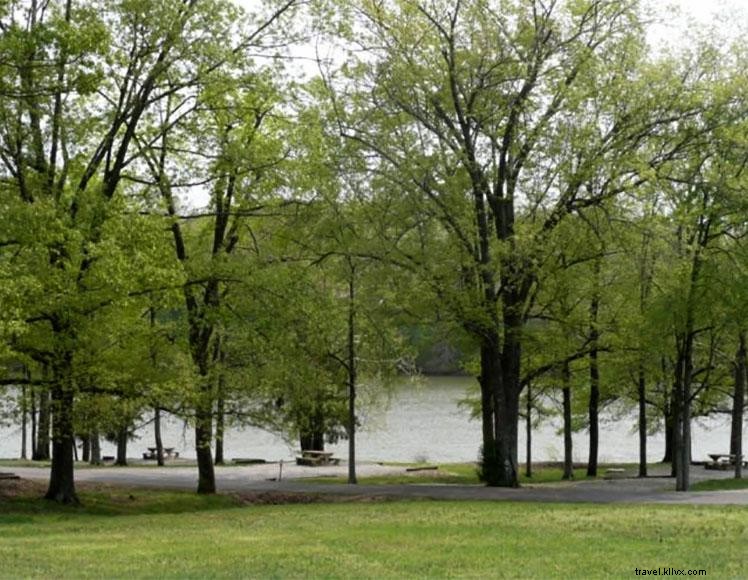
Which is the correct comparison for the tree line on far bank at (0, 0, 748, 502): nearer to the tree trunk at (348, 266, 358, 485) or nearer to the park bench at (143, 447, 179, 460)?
the tree trunk at (348, 266, 358, 485)

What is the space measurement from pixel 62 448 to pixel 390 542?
39.4 feet

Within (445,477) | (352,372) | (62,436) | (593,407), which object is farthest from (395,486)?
(593,407)

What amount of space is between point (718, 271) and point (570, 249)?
3420 millimetres

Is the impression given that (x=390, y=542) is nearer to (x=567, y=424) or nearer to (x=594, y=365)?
(x=594, y=365)

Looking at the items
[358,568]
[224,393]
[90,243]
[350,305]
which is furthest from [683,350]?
[358,568]

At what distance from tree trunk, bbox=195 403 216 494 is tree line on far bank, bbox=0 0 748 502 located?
0.09 meters

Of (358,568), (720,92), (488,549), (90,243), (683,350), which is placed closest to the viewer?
(358,568)

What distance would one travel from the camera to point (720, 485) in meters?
28.7

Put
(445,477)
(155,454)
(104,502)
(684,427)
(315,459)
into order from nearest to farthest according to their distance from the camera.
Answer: (104,502)
(684,427)
(445,477)
(315,459)
(155,454)

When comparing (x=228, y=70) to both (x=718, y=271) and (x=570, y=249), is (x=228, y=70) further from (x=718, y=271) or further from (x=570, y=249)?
(x=718, y=271)

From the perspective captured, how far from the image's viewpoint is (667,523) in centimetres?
1573

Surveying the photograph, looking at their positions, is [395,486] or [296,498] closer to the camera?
[296,498]

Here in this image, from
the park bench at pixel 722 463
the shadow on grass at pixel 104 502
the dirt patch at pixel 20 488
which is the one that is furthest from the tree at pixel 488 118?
the park bench at pixel 722 463

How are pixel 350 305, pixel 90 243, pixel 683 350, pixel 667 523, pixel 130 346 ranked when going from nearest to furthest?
pixel 667 523 → pixel 90 243 → pixel 130 346 → pixel 683 350 → pixel 350 305
